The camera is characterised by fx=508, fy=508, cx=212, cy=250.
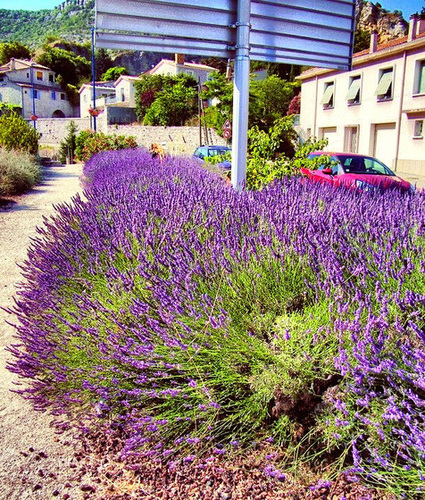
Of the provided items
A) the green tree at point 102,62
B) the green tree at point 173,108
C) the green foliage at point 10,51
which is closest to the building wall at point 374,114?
the green tree at point 173,108

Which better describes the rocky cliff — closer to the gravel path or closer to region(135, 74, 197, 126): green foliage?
region(135, 74, 197, 126): green foliage

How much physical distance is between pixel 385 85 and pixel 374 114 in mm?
1643

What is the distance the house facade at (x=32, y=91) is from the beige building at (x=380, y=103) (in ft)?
161

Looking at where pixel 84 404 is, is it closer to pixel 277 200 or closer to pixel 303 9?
pixel 277 200

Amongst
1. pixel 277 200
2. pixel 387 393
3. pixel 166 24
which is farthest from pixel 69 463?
pixel 166 24

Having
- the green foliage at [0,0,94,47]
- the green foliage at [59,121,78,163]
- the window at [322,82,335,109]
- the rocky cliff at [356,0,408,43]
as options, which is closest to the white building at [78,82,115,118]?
the rocky cliff at [356,0,408,43]

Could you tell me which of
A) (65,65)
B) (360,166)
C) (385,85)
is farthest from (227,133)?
(65,65)

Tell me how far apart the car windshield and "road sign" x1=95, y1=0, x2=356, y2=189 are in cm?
729

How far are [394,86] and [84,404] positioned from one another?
2855 centimetres

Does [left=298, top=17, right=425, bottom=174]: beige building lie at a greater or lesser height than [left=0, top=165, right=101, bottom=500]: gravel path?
greater

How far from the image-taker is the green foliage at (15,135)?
1820 cm

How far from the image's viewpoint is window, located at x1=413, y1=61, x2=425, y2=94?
83.9 ft

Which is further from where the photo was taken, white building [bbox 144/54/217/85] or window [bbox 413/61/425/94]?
white building [bbox 144/54/217/85]

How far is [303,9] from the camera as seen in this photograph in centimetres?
519
